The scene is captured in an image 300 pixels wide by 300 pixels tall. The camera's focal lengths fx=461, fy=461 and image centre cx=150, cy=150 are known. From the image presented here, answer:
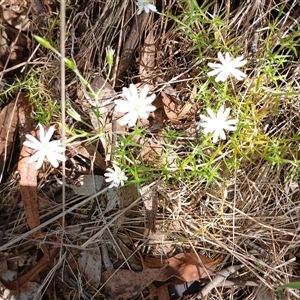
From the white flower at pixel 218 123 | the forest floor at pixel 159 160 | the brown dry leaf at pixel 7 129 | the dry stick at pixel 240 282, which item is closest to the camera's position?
the white flower at pixel 218 123

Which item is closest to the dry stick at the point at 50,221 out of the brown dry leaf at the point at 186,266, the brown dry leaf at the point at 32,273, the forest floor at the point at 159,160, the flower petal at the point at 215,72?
the forest floor at the point at 159,160

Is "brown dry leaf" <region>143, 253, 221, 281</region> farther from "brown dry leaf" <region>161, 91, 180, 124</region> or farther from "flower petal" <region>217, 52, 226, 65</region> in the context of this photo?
"flower petal" <region>217, 52, 226, 65</region>

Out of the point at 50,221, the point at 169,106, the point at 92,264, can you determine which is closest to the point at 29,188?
the point at 50,221

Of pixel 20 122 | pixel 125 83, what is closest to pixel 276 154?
pixel 125 83

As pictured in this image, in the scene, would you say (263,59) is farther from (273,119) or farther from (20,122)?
(20,122)

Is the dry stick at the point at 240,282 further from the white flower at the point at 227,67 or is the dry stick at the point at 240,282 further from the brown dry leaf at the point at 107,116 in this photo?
the white flower at the point at 227,67

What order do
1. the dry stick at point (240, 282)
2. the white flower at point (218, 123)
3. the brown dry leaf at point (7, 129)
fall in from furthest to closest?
the brown dry leaf at point (7, 129) < the dry stick at point (240, 282) < the white flower at point (218, 123)

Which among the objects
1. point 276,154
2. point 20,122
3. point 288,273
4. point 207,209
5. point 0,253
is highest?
point 276,154
